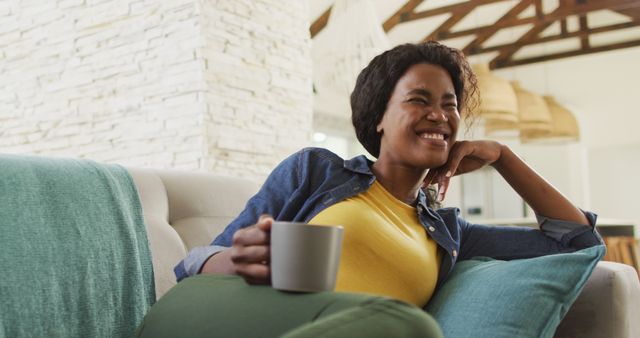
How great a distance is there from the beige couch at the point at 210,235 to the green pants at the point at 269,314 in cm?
43

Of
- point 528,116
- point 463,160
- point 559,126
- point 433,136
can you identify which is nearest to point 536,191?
point 463,160

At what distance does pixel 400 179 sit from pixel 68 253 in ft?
2.09

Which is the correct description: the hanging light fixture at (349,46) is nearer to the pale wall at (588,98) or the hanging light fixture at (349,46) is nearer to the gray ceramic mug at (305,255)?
the gray ceramic mug at (305,255)

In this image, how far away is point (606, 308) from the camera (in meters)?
1.15

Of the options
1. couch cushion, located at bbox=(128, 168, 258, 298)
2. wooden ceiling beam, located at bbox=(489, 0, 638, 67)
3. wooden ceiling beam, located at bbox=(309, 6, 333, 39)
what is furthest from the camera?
wooden ceiling beam, located at bbox=(489, 0, 638, 67)

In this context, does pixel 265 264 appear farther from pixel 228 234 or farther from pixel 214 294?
pixel 228 234

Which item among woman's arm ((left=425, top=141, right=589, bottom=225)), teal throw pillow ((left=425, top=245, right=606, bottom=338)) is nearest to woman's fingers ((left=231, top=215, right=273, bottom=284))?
teal throw pillow ((left=425, top=245, right=606, bottom=338))

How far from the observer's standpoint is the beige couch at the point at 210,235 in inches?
45.5

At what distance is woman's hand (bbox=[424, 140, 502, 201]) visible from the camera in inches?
55.9

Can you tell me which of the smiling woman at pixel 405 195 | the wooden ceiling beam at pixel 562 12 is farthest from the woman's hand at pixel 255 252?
the wooden ceiling beam at pixel 562 12

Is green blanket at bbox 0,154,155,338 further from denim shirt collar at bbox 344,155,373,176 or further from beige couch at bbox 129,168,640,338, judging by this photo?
denim shirt collar at bbox 344,155,373,176

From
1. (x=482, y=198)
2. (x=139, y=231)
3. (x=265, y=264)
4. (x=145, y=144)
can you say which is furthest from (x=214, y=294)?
(x=482, y=198)

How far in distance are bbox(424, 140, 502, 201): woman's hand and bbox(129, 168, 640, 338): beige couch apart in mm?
346

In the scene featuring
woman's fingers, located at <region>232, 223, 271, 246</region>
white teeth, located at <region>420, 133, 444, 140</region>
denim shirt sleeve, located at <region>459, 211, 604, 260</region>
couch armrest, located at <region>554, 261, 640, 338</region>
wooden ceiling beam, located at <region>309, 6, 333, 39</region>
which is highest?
wooden ceiling beam, located at <region>309, 6, 333, 39</region>
